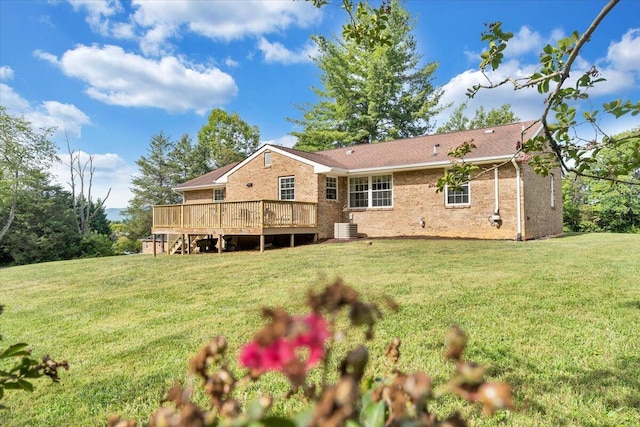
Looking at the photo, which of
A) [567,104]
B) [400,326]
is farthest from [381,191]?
[567,104]

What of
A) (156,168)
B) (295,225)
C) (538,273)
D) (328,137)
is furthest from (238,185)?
(156,168)

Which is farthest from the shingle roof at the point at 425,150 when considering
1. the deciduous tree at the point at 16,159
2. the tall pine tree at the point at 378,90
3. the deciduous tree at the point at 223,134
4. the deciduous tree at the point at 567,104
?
the deciduous tree at the point at 16,159

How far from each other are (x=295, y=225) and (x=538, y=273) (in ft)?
30.7

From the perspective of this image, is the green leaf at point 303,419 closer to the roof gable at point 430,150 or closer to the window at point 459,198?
the roof gable at point 430,150

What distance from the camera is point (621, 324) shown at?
158 inches

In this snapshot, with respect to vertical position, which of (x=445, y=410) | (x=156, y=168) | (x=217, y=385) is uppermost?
(x=156, y=168)

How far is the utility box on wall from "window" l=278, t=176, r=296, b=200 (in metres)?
2.66

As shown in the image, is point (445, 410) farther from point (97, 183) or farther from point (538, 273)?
point (97, 183)

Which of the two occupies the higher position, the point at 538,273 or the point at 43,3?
the point at 43,3

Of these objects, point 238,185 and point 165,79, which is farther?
point 165,79

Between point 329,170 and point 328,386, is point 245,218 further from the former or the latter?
point 328,386

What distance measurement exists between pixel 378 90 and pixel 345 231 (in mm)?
16986

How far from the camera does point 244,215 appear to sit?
14156mm

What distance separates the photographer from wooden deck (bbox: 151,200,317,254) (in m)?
13.8
